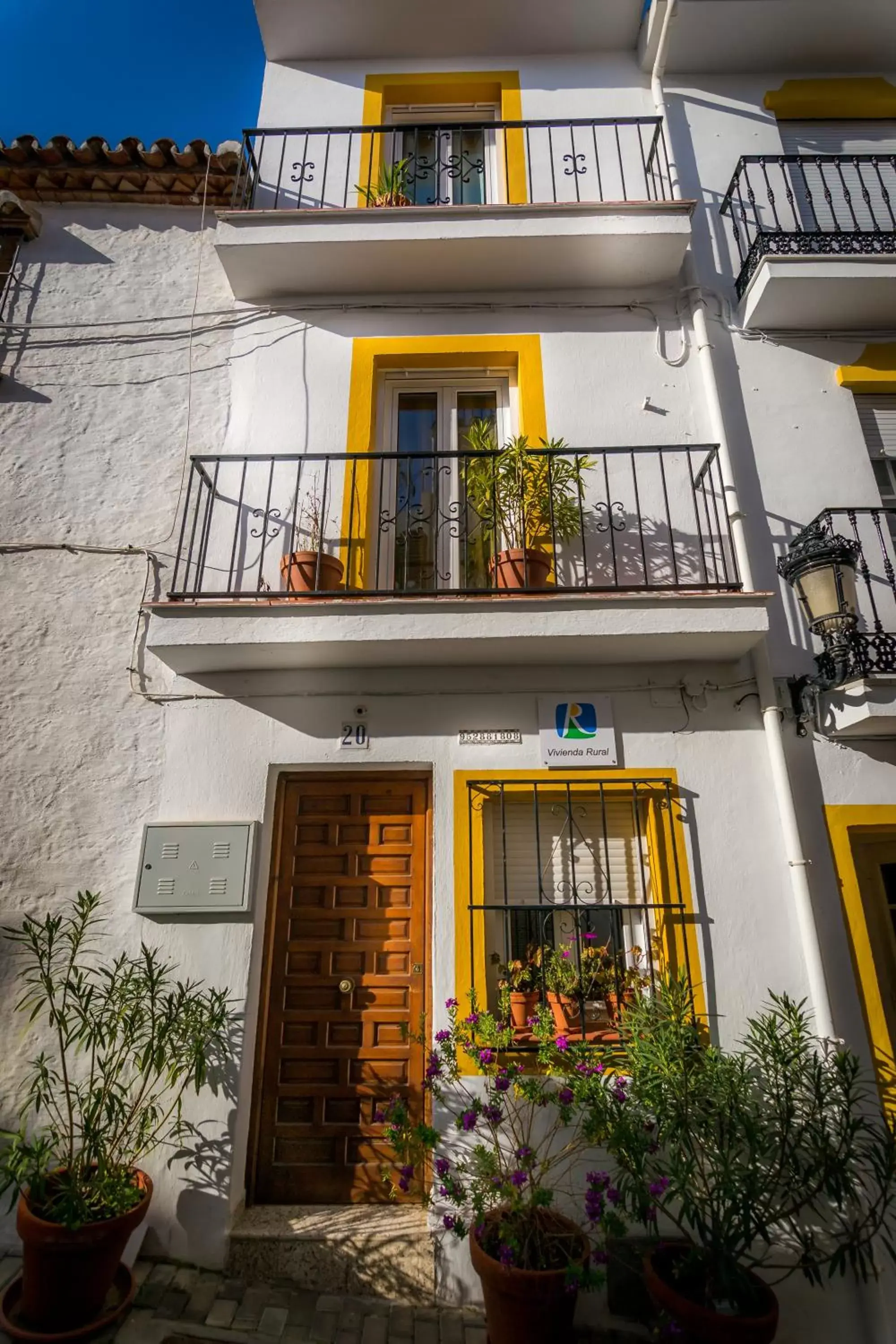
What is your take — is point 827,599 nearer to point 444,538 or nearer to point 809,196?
point 444,538

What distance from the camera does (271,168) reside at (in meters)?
6.14

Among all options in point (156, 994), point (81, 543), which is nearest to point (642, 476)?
point (81, 543)

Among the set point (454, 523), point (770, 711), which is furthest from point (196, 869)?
point (770, 711)

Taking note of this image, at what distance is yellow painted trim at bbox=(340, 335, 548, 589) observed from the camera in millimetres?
5074

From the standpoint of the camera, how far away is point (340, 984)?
166 inches

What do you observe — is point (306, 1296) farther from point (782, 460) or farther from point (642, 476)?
point (782, 460)

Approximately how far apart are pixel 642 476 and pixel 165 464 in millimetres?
3500

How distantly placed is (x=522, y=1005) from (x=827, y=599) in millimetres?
2893

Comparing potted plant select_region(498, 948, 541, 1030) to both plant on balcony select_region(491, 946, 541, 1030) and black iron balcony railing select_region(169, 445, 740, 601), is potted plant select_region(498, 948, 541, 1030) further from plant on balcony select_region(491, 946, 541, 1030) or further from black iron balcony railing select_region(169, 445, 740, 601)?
black iron balcony railing select_region(169, 445, 740, 601)

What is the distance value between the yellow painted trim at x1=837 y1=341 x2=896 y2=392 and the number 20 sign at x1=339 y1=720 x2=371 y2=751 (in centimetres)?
429

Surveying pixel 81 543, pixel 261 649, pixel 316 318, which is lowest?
pixel 261 649

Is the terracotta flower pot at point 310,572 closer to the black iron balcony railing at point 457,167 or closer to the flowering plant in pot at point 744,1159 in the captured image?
the flowering plant in pot at point 744,1159

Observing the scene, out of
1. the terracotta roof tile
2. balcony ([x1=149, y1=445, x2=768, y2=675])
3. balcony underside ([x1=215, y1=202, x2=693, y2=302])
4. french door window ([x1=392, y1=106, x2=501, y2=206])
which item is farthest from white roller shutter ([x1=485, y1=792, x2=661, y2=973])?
the terracotta roof tile

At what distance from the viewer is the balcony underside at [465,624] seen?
4.25 metres
